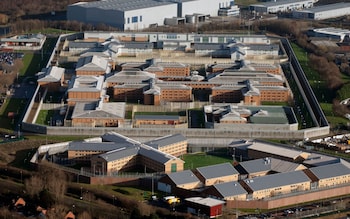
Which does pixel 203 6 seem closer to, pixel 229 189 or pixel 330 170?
pixel 330 170

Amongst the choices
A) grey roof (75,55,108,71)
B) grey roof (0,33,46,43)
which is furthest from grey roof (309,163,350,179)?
grey roof (0,33,46,43)

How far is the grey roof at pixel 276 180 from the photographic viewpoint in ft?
43.4

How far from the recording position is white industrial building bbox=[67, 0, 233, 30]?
85.6ft

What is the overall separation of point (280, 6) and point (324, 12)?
1647 millimetres

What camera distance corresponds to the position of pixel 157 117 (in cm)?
1683

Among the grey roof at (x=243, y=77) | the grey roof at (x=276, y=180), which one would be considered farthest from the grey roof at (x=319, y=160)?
the grey roof at (x=243, y=77)

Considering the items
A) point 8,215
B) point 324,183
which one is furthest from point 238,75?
point 8,215

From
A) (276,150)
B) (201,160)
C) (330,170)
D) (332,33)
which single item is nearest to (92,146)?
(201,160)

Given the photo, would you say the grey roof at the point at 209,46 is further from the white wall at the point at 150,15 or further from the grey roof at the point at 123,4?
the grey roof at the point at 123,4

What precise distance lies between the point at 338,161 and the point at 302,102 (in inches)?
164

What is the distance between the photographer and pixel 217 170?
13.8 metres

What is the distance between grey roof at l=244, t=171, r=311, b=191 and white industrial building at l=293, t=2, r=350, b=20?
15567mm

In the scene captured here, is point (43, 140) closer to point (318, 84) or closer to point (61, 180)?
point (61, 180)

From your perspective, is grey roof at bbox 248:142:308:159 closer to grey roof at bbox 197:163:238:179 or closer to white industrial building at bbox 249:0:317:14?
grey roof at bbox 197:163:238:179
